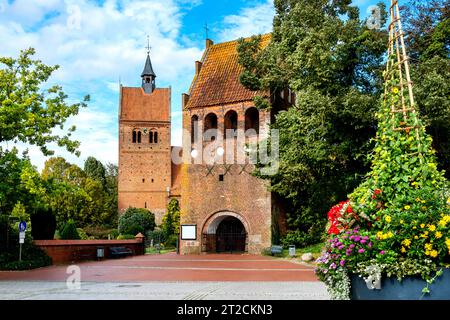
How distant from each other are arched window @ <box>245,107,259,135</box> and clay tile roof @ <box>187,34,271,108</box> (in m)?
0.89

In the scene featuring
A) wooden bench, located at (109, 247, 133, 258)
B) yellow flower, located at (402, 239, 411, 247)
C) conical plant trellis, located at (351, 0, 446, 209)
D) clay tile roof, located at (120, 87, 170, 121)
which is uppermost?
clay tile roof, located at (120, 87, 170, 121)

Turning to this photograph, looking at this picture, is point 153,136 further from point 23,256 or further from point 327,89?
point 327,89

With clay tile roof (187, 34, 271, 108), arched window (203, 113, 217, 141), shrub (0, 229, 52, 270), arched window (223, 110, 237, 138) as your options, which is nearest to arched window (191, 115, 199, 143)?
arched window (203, 113, 217, 141)

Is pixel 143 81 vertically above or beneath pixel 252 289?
above

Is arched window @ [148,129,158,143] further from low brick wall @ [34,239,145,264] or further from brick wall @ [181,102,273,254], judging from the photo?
low brick wall @ [34,239,145,264]

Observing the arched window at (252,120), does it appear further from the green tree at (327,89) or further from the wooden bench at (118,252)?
the wooden bench at (118,252)

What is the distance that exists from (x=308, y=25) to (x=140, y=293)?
1411 centimetres

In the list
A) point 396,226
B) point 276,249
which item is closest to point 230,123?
point 276,249

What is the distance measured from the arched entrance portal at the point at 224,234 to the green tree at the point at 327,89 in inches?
415

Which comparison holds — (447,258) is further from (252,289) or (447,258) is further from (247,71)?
(247,71)

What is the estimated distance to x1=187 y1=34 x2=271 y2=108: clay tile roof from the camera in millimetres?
Result: 33094

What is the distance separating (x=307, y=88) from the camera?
1920cm

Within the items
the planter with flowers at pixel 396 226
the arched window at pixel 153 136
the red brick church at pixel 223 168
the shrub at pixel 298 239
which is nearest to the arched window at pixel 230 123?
the red brick church at pixel 223 168

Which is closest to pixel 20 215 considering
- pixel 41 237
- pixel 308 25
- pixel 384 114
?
pixel 41 237
